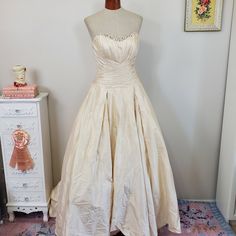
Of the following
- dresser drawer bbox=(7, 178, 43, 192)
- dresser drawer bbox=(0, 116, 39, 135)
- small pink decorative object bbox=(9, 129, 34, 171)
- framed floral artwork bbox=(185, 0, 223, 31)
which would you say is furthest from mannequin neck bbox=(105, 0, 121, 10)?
dresser drawer bbox=(7, 178, 43, 192)

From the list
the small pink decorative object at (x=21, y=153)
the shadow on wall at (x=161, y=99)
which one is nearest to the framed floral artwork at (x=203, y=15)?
the shadow on wall at (x=161, y=99)

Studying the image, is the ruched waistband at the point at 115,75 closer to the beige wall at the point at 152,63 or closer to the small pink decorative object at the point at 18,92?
the beige wall at the point at 152,63

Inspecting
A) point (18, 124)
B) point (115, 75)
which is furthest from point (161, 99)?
point (18, 124)

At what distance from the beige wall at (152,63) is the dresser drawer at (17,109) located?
28cm

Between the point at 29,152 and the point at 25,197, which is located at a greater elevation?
the point at 29,152

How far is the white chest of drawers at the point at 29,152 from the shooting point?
180 cm

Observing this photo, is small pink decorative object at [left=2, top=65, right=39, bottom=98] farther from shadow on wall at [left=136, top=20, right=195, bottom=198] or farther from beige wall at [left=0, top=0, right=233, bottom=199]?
shadow on wall at [left=136, top=20, right=195, bottom=198]

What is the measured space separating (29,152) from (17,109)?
31 cm

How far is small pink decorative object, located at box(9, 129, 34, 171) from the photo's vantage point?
1.84m

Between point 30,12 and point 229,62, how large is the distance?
1.44 meters

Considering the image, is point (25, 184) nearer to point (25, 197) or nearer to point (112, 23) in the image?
point (25, 197)

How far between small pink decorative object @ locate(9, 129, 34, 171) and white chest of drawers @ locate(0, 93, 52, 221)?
0.02m

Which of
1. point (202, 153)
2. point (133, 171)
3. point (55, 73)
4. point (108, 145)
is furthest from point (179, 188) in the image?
point (55, 73)

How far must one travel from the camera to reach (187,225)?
6.42ft
